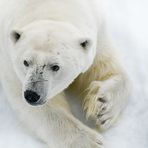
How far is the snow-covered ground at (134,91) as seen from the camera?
10.0 ft

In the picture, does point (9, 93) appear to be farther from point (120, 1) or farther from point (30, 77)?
point (120, 1)

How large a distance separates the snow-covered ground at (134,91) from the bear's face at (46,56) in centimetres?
41

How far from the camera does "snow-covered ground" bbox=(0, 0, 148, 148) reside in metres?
3.06

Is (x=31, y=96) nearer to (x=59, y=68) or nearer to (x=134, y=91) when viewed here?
(x=59, y=68)

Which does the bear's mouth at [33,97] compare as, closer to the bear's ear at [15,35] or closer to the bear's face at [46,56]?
the bear's face at [46,56]

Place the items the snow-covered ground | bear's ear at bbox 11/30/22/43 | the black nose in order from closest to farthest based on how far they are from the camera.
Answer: the black nose
bear's ear at bbox 11/30/22/43
the snow-covered ground

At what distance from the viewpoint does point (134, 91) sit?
11.2ft

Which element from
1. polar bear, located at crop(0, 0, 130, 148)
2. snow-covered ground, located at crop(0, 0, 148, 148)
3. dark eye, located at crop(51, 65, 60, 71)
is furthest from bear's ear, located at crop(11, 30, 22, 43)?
snow-covered ground, located at crop(0, 0, 148, 148)

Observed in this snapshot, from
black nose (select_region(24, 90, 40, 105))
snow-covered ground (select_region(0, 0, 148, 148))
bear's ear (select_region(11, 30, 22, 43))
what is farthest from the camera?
snow-covered ground (select_region(0, 0, 148, 148))

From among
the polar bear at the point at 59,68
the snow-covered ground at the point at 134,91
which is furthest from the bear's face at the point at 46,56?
the snow-covered ground at the point at 134,91

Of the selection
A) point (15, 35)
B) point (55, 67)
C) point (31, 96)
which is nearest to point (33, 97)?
point (31, 96)

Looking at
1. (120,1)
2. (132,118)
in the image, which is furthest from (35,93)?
(120,1)

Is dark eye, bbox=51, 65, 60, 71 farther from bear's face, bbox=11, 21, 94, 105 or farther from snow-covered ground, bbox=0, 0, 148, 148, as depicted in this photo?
snow-covered ground, bbox=0, 0, 148, 148

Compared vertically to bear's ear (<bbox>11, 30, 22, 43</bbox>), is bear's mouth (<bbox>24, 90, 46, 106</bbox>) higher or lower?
lower
